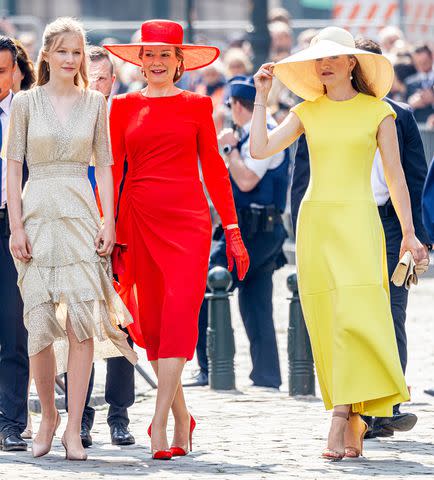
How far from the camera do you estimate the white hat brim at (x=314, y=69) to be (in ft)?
27.8

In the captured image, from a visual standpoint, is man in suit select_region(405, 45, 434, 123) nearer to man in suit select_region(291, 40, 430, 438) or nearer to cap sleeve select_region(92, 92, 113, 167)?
man in suit select_region(291, 40, 430, 438)

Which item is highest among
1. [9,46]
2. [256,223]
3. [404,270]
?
[9,46]

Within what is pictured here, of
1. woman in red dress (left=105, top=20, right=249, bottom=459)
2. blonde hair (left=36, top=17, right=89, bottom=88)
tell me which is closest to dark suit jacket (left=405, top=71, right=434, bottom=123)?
woman in red dress (left=105, top=20, right=249, bottom=459)

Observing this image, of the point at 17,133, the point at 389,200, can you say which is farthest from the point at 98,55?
the point at 389,200

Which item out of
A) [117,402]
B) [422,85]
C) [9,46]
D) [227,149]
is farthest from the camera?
[422,85]

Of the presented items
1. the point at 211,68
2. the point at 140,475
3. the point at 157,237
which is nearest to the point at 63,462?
the point at 140,475

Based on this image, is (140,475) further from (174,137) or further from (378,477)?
(174,137)

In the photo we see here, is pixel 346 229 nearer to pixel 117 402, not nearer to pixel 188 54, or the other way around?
pixel 188 54

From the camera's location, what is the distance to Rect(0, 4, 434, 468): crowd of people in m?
8.29

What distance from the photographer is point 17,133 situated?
833 cm

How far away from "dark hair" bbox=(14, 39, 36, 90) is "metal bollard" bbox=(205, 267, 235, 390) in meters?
2.61

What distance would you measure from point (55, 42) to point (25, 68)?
0.77 metres

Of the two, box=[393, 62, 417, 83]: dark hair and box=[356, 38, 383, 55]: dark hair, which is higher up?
box=[356, 38, 383, 55]: dark hair

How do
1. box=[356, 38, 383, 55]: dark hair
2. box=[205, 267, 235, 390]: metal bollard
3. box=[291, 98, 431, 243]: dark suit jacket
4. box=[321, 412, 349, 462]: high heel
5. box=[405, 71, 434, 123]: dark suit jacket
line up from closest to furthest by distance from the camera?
1. box=[321, 412, 349, 462]: high heel
2. box=[356, 38, 383, 55]: dark hair
3. box=[291, 98, 431, 243]: dark suit jacket
4. box=[205, 267, 235, 390]: metal bollard
5. box=[405, 71, 434, 123]: dark suit jacket
